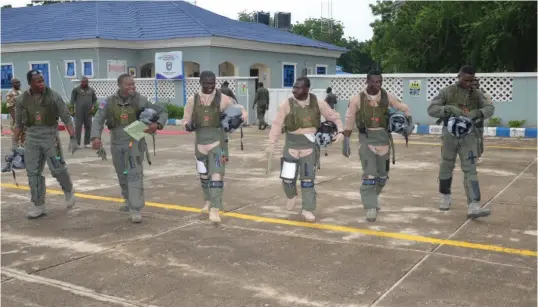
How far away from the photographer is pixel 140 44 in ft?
80.4

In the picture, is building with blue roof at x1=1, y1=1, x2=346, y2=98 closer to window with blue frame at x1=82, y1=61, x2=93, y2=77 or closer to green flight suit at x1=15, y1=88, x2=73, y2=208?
window with blue frame at x1=82, y1=61, x2=93, y2=77

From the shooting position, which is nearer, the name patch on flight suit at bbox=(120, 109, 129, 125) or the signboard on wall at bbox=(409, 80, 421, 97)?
the name patch on flight suit at bbox=(120, 109, 129, 125)

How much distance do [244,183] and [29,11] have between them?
26143 millimetres

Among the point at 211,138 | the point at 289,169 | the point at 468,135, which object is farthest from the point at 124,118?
the point at 468,135

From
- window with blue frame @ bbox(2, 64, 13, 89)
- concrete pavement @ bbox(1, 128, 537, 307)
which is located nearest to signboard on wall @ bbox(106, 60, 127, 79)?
window with blue frame @ bbox(2, 64, 13, 89)

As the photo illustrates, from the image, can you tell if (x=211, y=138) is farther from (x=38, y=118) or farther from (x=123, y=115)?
(x=38, y=118)

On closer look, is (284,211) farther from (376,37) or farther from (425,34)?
(376,37)

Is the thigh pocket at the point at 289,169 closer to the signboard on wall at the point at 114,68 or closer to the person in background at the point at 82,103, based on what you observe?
the person in background at the point at 82,103

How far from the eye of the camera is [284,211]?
6.88 meters

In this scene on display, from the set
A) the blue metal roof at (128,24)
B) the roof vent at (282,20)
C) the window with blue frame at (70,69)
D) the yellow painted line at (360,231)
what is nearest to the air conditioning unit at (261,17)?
the roof vent at (282,20)

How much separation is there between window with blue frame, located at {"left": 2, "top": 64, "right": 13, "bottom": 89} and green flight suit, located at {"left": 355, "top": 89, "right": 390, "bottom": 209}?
2428 cm

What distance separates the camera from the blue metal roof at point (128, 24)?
2433 cm

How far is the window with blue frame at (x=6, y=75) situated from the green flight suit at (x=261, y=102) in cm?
1408

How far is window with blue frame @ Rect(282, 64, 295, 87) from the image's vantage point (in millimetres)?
26861
